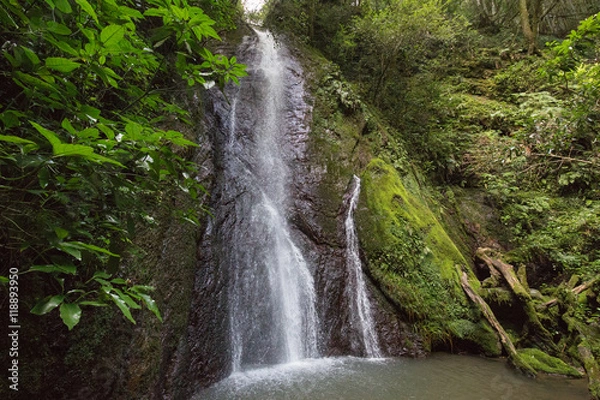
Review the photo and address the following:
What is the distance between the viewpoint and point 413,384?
402 centimetres

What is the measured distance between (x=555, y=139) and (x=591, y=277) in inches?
190

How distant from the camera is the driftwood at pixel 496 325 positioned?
184 inches

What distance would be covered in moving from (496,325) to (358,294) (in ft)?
8.51

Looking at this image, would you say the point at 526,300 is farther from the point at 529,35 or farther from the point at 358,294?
the point at 529,35

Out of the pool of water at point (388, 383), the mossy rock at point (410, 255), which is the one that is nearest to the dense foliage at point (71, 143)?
the pool of water at point (388, 383)

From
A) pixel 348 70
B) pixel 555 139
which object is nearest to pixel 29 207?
pixel 555 139

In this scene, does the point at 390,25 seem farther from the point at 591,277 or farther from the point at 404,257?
the point at 591,277

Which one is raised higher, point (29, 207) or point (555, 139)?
point (555, 139)

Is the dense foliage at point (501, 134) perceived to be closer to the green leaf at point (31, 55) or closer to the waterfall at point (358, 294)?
the waterfall at point (358, 294)

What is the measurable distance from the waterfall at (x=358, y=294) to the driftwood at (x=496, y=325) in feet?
7.11

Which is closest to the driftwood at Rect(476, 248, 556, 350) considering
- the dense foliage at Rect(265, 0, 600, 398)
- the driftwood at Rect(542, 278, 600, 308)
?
the dense foliage at Rect(265, 0, 600, 398)

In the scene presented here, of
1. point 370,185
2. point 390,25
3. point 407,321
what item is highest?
point 390,25

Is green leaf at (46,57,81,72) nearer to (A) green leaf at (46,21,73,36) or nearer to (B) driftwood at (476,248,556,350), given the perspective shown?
(A) green leaf at (46,21,73,36)

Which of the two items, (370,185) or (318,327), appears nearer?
(318,327)
